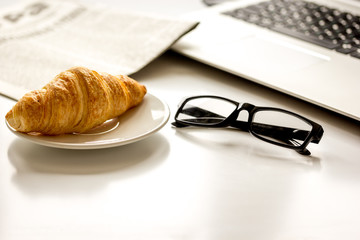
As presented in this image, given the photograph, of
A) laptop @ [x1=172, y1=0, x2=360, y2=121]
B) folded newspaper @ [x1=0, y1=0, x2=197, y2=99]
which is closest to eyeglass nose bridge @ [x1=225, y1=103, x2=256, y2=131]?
laptop @ [x1=172, y1=0, x2=360, y2=121]

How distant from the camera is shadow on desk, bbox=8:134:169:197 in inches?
21.9

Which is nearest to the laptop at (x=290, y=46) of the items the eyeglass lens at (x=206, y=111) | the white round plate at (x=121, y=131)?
the eyeglass lens at (x=206, y=111)

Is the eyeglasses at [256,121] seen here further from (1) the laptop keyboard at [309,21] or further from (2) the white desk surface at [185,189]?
(1) the laptop keyboard at [309,21]

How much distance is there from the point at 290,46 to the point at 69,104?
1.65 ft

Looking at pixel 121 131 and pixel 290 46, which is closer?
pixel 121 131

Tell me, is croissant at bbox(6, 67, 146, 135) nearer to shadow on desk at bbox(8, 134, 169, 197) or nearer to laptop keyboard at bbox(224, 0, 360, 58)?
shadow on desk at bbox(8, 134, 169, 197)

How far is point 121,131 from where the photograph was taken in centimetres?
63

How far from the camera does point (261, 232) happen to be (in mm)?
500

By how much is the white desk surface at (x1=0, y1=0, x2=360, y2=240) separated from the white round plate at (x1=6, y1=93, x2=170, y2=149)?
0.07ft

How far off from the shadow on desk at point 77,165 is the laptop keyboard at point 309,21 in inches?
18.5

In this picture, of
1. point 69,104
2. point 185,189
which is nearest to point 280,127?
point 185,189

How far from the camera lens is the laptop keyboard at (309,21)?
3.12ft

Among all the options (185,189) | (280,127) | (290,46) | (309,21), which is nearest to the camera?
(185,189)

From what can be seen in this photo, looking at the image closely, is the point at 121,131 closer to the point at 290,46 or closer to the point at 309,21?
the point at 290,46
